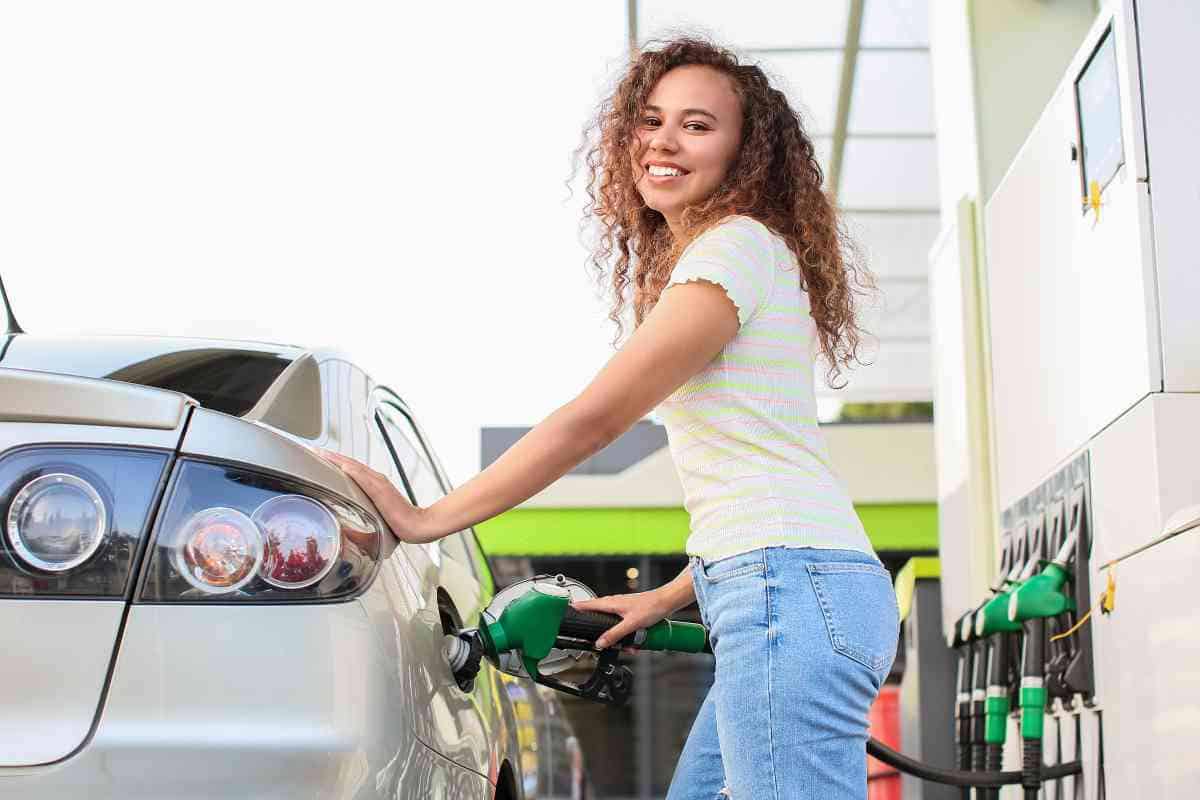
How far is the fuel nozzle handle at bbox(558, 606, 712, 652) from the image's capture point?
230cm

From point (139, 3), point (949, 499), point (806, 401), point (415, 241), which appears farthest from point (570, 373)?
point (806, 401)

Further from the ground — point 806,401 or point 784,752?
point 806,401

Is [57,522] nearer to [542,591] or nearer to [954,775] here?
[542,591]

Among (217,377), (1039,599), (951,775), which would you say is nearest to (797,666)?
(217,377)

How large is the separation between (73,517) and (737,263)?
92cm

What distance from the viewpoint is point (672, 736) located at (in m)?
16.8

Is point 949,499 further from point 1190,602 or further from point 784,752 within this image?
point 784,752

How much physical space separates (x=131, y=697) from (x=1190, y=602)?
84.8 inches

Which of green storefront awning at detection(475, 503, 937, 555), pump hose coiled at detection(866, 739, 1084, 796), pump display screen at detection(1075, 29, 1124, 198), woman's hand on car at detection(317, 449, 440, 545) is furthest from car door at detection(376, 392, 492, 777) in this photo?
green storefront awning at detection(475, 503, 937, 555)

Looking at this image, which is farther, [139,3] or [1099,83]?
[139,3]

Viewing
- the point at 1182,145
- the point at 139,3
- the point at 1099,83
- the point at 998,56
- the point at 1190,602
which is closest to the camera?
the point at 1190,602

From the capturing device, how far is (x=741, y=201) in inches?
88.7

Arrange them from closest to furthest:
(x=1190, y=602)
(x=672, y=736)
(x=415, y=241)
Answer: (x=1190, y=602) < (x=415, y=241) < (x=672, y=736)

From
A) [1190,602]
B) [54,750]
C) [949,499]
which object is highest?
[949,499]
